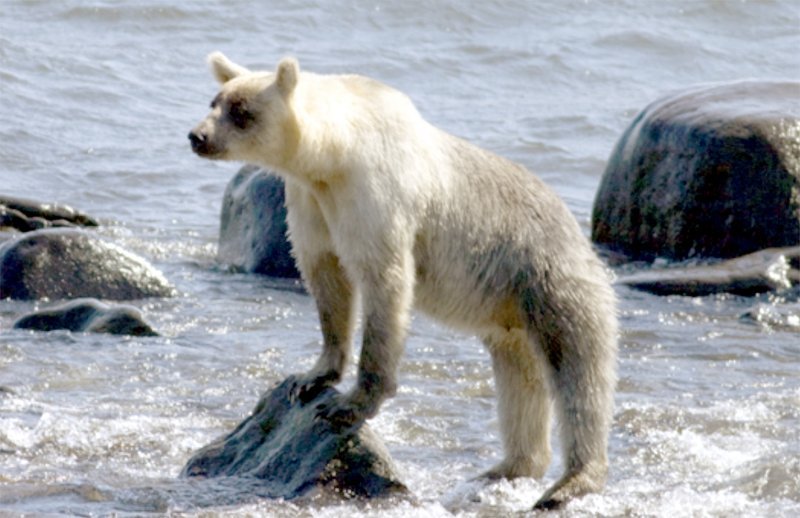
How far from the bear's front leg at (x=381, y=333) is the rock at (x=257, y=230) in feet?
16.9

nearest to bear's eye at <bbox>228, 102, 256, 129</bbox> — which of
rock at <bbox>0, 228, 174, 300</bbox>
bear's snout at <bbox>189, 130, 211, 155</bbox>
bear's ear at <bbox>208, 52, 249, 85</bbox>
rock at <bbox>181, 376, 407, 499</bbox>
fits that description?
bear's snout at <bbox>189, 130, 211, 155</bbox>

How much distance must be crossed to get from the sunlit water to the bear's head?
1.46 m

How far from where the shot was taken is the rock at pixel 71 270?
11711 millimetres

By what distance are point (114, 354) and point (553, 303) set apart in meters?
3.56

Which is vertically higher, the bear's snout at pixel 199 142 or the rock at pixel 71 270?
the bear's snout at pixel 199 142

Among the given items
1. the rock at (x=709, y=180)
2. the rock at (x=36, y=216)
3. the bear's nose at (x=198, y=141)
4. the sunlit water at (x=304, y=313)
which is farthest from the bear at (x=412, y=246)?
the rock at (x=36, y=216)

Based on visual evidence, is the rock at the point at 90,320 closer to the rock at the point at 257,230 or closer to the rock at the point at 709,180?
the rock at the point at 257,230

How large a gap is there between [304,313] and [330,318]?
3.97 metres

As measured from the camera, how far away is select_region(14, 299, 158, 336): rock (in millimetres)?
10758

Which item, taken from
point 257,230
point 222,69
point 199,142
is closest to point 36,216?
point 257,230

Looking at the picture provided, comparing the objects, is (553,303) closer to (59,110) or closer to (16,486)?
(16,486)

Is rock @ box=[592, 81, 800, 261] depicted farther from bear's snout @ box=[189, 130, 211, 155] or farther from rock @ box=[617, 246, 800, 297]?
bear's snout @ box=[189, 130, 211, 155]

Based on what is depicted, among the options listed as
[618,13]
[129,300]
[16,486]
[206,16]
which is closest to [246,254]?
[129,300]

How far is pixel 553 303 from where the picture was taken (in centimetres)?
764
